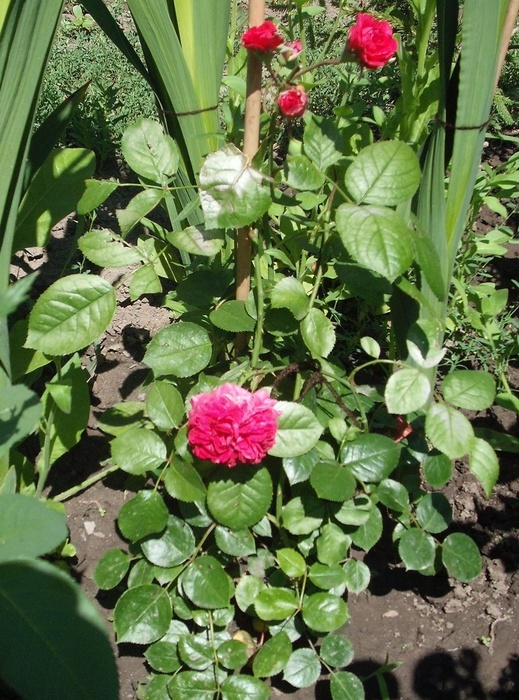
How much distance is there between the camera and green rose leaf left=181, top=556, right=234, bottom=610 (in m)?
1.26

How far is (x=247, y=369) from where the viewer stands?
4.31ft

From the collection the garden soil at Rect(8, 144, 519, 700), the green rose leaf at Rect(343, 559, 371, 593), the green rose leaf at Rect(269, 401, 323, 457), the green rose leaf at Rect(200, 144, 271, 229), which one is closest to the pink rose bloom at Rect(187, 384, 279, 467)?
the green rose leaf at Rect(269, 401, 323, 457)

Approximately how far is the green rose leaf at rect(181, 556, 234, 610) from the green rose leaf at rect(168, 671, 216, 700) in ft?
0.39

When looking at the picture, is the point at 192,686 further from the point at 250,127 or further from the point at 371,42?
the point at 371,42

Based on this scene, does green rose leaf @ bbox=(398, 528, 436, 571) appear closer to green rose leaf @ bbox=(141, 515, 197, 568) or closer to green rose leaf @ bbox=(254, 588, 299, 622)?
green rose leaf @ bbox=(254, 588, 299, 622)

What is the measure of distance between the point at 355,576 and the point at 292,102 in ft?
2.85

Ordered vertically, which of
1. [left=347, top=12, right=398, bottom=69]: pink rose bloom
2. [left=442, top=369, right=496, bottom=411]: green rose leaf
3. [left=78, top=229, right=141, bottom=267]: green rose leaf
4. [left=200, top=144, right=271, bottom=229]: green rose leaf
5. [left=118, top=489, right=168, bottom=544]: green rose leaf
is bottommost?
[left=118, top=489, right=168, bottom=544]: green rose leaf

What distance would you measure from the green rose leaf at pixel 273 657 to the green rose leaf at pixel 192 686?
85 mm

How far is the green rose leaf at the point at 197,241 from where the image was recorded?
49.7 inches

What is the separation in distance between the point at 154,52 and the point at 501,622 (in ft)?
4.47

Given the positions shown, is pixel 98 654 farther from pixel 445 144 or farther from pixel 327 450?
pixel 445 144

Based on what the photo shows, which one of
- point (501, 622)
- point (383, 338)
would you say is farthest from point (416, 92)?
point (501, 622)

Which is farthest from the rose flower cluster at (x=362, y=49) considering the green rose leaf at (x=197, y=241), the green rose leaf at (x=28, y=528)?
the green rose leaf at (x=28, y=528)

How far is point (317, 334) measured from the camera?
125 centimetres
